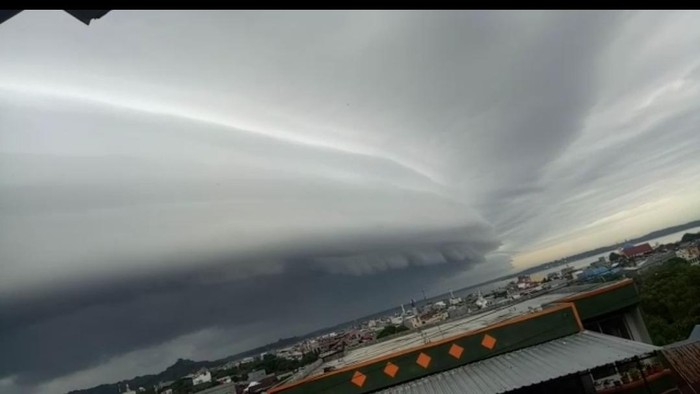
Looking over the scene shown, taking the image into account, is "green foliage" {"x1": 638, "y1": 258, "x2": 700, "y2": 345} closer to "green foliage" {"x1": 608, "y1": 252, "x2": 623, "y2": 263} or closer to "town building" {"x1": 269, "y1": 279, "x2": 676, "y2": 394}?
"town building" {"x1": 269, "y1": 279, "x2": 676, "y2": 394}

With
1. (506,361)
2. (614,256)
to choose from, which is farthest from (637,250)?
(506,361)

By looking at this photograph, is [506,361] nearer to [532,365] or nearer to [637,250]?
[532,365]

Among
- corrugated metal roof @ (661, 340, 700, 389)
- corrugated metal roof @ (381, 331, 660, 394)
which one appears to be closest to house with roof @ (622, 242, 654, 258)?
corrugated metal roof @ (661, 340, 700, 389)

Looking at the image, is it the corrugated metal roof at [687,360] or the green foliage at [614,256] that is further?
the green foliage at [614,256]

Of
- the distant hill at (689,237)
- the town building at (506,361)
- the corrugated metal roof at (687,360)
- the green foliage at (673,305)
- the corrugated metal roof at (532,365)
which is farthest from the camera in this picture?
the distant hill at (689,237)

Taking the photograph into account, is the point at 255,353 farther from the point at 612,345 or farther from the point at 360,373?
the point at 612,345

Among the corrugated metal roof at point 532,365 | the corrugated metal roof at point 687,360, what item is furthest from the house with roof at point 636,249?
the corrugated metal roof at point 532,365

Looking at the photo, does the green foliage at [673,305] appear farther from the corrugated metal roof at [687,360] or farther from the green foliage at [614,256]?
the green foliage at [614,256]
